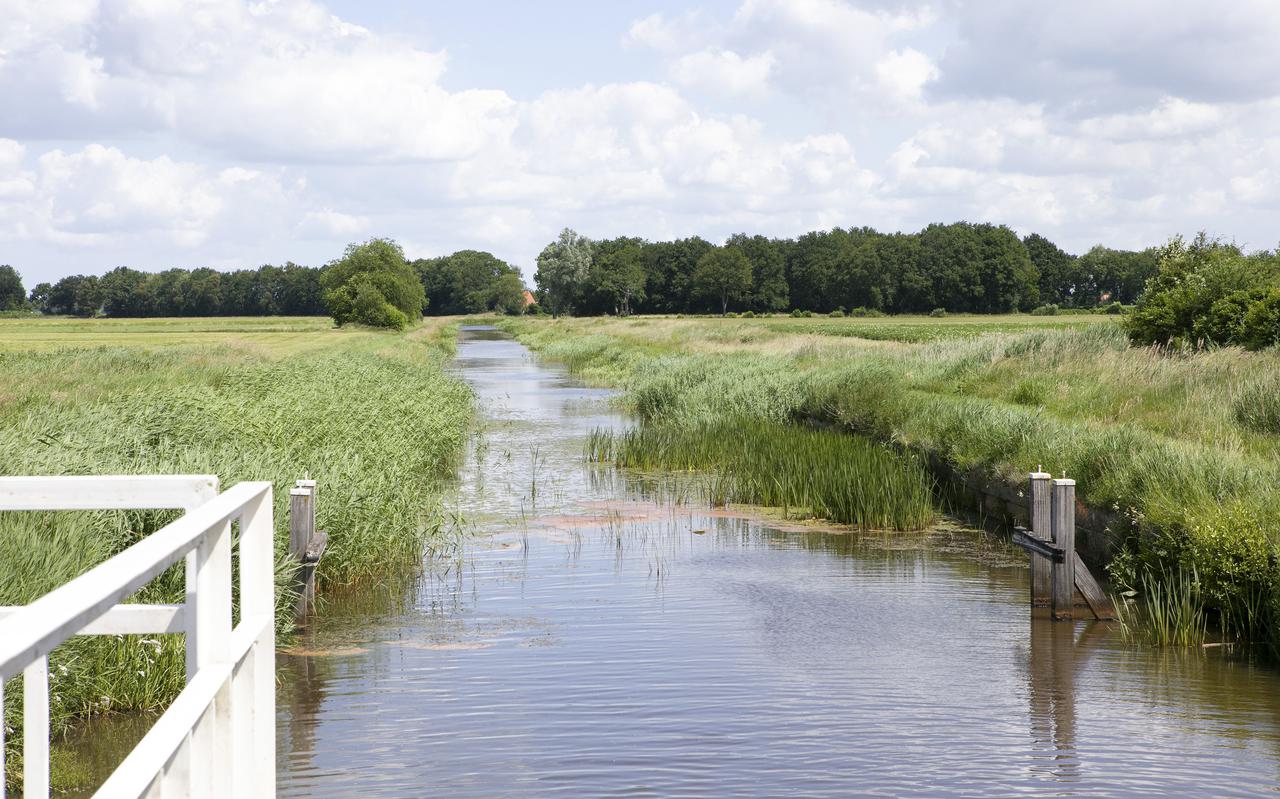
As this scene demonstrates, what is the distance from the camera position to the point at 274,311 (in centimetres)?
15538

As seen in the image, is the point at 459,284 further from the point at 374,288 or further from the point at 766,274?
the point at 374,288

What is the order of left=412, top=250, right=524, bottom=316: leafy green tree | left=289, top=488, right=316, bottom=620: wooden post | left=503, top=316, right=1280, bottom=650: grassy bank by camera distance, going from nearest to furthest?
left=289, top=488, right=316, bottom=620: wooden post < left=503, top=316, right=1280, bottom=650: grassy bank < left=412, top=250, right=524, bottom=316: leafy green tree

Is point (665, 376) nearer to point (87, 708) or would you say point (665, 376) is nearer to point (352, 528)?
point (352, 528)

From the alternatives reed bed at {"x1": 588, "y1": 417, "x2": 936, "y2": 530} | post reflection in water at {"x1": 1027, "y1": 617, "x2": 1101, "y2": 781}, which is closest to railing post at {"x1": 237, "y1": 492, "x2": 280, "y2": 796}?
post reflection in water at {"x1": 1027, "y1": 617, "x2": 1101, "y2": 781}

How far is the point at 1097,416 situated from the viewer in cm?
1599

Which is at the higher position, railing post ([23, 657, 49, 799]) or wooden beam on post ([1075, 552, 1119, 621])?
railing post ([23, 657, 49, 799])

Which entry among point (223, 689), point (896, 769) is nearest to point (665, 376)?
point (896, 769)

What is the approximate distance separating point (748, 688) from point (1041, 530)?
3.35 m

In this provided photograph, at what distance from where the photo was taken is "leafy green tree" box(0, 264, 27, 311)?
5256 inches

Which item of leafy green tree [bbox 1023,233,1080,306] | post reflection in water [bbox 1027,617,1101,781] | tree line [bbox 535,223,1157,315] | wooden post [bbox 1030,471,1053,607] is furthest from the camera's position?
leafy green tree [bbox 1023,233,1080,306]

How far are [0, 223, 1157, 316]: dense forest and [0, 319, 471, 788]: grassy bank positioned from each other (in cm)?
8448

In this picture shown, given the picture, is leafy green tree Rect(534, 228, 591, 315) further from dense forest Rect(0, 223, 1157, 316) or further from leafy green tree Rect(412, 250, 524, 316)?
leafy green tree Rect(412, 250, 524, 316)

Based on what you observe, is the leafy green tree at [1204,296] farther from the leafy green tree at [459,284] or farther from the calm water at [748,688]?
the leafy green tree at [459,284]

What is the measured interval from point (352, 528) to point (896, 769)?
19.6ft
